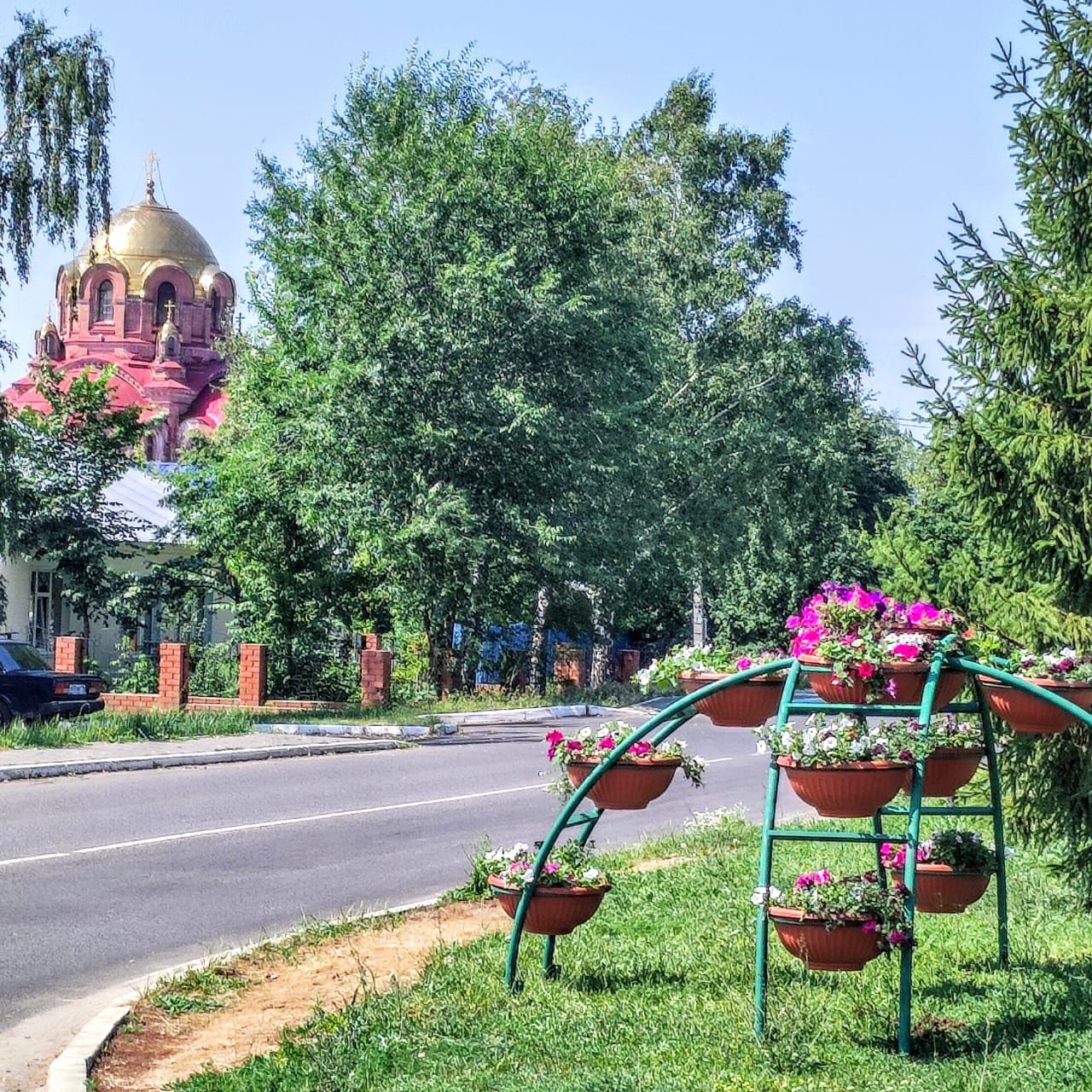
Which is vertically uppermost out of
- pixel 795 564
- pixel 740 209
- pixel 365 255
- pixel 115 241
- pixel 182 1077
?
pixel 115 241

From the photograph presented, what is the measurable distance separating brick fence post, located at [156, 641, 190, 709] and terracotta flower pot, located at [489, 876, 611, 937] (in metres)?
20.7

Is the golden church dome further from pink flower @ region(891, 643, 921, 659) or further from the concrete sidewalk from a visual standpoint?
pink flower @ region(891, 643, 921, 659)

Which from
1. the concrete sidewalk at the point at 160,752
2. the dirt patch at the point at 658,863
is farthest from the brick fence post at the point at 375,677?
the dirt patch at the point at 658,863

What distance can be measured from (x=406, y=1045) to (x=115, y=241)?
80.2 meters

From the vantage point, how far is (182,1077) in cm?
591

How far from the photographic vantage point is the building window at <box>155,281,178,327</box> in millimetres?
79438

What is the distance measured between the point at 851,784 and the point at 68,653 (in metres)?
25.0

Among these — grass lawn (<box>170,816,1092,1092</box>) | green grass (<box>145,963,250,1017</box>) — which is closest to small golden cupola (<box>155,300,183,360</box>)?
grass lawn (<box>170,816,1092,1092</box>)

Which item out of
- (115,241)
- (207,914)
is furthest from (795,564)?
(115,241)

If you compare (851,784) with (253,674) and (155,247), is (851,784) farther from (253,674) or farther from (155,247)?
(155,247)

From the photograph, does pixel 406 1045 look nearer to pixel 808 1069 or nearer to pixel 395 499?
pixel 808 1069

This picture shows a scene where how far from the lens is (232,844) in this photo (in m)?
12.2

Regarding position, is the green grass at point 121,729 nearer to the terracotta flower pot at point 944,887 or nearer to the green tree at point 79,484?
the green tree at point 79,484

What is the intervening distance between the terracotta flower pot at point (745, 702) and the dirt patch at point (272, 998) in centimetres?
197
